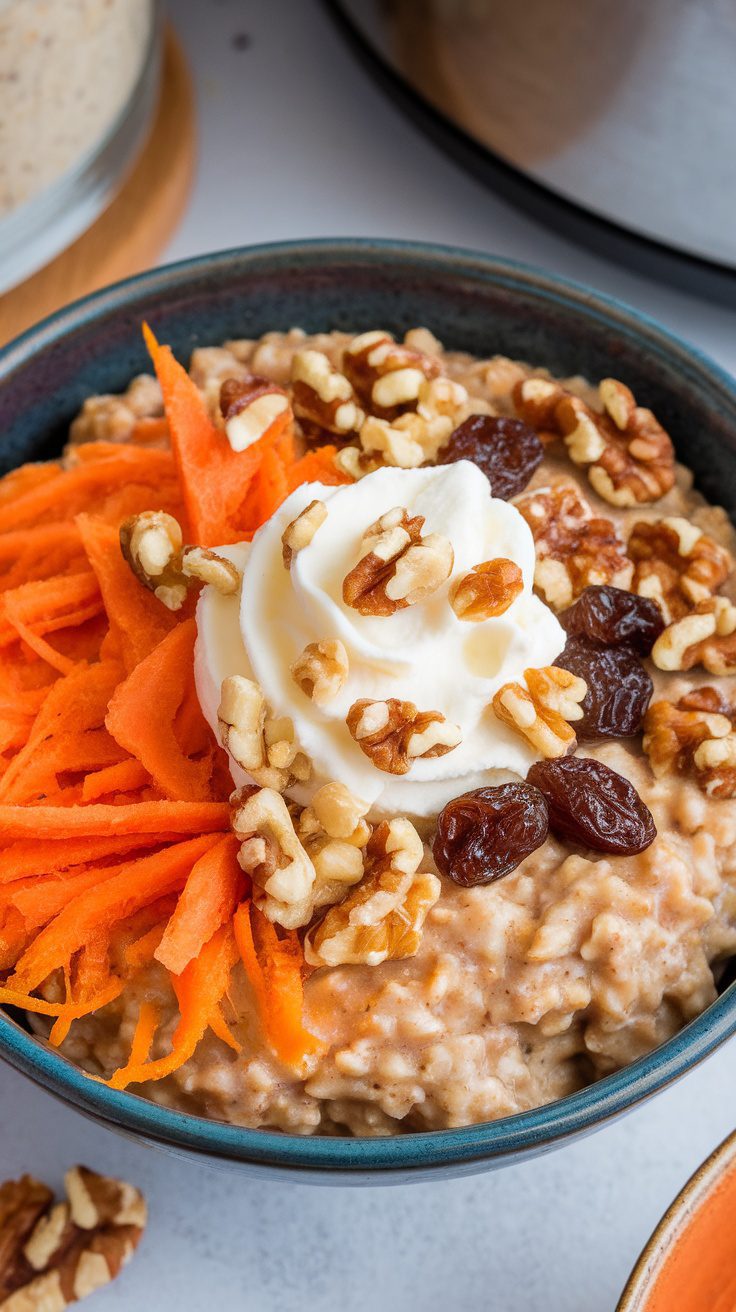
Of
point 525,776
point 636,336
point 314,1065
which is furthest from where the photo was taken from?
point 636,336

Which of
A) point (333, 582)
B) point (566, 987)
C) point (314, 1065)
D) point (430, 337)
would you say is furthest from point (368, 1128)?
point (430, 337)

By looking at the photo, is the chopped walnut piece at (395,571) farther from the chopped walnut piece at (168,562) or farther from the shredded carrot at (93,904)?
the shredded carrot at (93,904)

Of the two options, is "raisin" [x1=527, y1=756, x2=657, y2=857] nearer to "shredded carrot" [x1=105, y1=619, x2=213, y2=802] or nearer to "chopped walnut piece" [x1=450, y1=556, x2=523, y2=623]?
"chopped walnut piece" [x1=450, y1=556, x2=523, y2=623]

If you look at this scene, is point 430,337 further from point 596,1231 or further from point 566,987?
point 596,1231

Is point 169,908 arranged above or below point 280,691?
below

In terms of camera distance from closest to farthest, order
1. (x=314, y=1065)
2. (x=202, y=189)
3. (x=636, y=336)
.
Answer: (x=314, y=1065) → (x=636, y=336) → (x=202, y=189)
